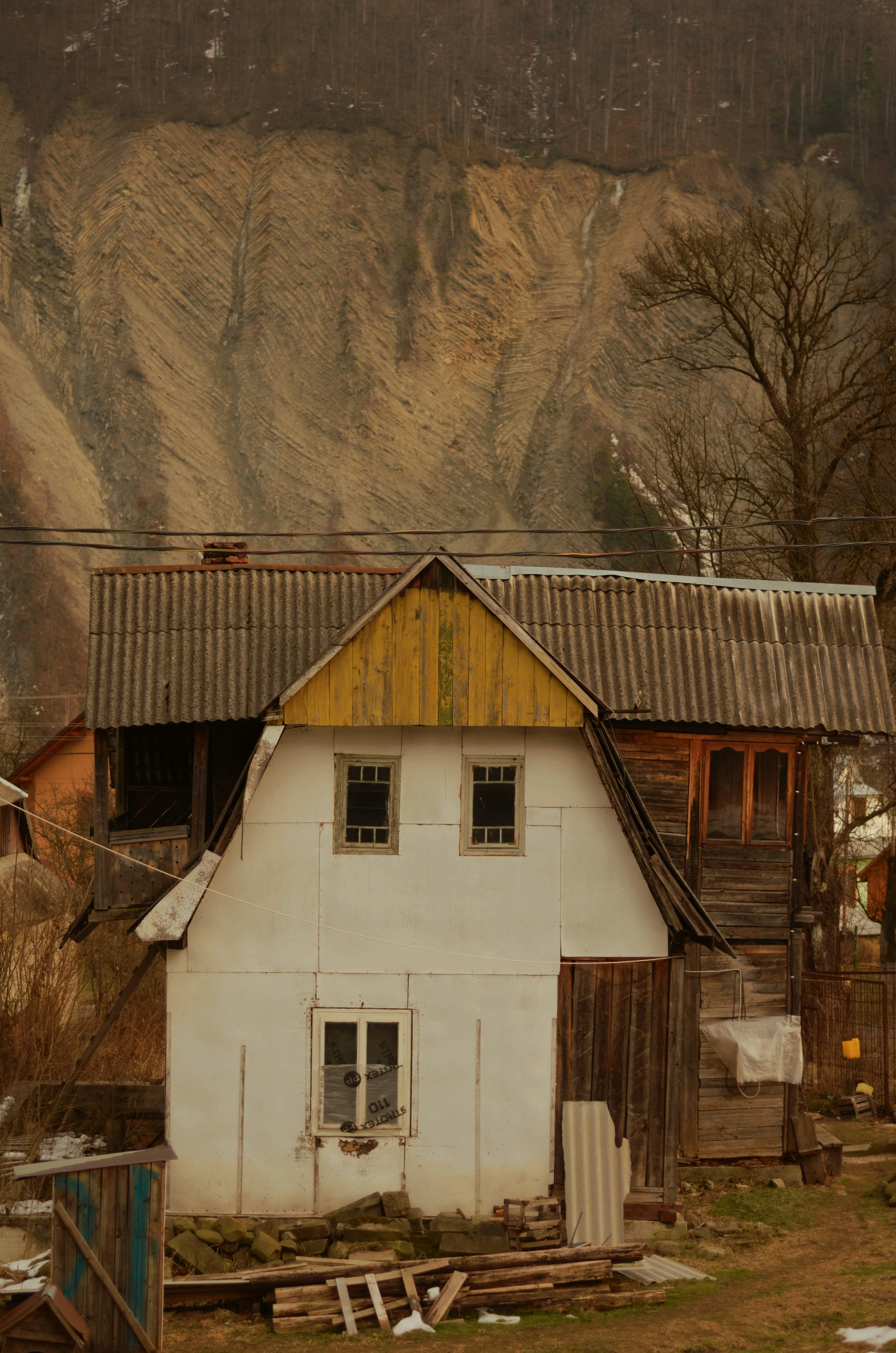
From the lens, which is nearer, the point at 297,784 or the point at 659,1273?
the point at 659,1273

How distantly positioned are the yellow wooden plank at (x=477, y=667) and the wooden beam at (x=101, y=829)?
437cm

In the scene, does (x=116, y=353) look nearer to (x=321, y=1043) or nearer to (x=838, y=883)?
(x=838, y=883)

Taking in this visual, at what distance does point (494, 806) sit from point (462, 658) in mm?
1755

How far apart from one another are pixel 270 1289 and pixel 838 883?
20.9 meters

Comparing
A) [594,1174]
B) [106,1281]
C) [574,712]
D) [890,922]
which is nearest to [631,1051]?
[594,1174]

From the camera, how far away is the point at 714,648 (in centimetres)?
1775

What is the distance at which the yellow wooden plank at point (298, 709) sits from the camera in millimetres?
15055

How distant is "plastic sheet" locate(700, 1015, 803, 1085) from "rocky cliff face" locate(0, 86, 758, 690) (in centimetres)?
4444

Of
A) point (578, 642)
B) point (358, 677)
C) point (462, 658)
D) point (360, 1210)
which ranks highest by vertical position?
point (578, 642)

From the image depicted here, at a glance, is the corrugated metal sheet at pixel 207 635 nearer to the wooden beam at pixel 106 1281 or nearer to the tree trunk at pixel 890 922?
the wooden beam at pixel 106 1281

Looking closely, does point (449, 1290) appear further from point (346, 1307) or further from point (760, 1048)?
point (760, 1048)

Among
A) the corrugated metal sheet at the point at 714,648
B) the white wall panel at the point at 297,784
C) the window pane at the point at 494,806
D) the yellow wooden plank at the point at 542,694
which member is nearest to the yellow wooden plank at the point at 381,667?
the white wall panel at the point at 297,784

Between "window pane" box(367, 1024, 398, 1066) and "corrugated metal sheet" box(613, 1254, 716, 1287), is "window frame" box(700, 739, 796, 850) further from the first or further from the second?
"corrugated metal sheet" box(613, 1254, 716, 1287)

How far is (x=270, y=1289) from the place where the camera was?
13234 millimetres
